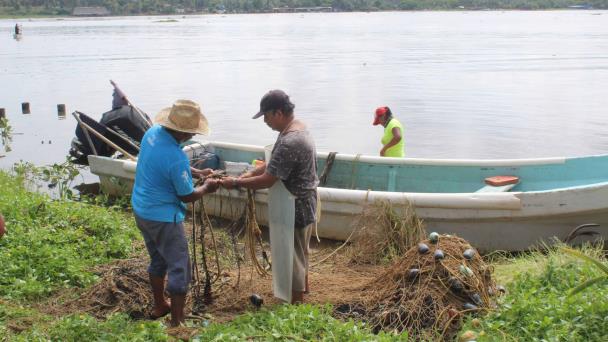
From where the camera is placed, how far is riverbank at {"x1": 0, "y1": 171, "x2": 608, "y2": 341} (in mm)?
4742

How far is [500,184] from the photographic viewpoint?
29.2ft

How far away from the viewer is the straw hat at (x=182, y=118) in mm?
5055

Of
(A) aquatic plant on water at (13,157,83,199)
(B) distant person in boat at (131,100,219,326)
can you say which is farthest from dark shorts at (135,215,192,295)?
(A) aquatic plant on water at (13,157,83,199)

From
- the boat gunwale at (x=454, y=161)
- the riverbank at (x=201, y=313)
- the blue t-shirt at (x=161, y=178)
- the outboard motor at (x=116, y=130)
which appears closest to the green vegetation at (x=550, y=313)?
the riverbank at (x=201, y=313)

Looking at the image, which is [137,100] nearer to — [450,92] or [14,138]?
[14,138]

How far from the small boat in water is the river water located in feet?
23.4

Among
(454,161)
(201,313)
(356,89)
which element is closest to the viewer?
(201,313)

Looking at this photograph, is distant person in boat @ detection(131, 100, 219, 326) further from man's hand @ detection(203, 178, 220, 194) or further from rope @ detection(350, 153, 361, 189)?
rope @ detection(350, 153, 361, 189)

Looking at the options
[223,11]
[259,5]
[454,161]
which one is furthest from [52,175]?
[223,11]

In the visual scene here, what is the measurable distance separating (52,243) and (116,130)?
5.84m

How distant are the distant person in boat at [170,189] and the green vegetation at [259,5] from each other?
114m

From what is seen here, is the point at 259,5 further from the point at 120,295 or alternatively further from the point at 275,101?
the point at 275,101

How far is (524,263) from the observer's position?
695cm

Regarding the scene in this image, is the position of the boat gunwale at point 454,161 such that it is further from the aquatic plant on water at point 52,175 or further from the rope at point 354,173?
the aquatic plant on water at point 52,175
